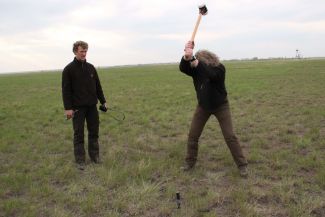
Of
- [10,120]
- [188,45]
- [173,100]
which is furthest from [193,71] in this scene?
[173,100]

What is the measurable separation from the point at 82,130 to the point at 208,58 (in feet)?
9.14

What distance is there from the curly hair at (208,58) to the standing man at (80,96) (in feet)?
6.95

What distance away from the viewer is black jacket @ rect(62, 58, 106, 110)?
289 inches

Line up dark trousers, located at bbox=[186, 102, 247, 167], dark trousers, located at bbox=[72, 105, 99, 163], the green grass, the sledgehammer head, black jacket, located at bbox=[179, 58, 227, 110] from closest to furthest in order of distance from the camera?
the green grass < the sledgehammer head < black jacket, located at bbox=[179, 58, 227, 110] < dark trousers, located at bbox=[186, 102, 247, 167] < dark trousers, located at bbox=[72, 105, 99, 163]

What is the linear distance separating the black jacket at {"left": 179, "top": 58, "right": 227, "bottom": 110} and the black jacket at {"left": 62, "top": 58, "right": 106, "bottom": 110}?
1.98 m

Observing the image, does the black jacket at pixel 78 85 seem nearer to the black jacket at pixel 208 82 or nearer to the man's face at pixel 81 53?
the man's face at pixel 81 53

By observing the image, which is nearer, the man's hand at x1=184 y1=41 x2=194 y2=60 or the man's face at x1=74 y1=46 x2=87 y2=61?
the man's hand at x1=184 y1=41 x2=194 y2=60

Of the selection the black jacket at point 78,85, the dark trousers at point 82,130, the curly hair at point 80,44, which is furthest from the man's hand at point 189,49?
the dark trousers at point 82,130

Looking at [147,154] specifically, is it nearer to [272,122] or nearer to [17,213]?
[17,213]

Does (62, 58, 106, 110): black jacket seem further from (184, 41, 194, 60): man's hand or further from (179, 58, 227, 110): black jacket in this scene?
(184, 41, 194, 60): man's hand

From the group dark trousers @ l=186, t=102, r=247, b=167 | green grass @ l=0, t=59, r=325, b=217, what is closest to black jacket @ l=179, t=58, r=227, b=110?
dark trousers @ l=186, t=102, r=247, b=167

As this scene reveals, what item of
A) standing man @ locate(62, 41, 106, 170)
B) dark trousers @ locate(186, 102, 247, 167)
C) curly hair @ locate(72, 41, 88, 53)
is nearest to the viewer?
dark trousers @ locate(186, 102, 247, 167)

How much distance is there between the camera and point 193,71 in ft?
21.9

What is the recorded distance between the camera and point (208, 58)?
6609 mm
